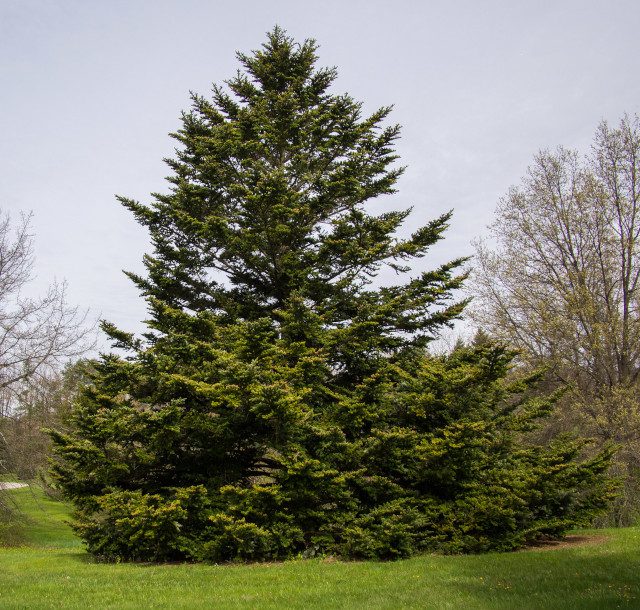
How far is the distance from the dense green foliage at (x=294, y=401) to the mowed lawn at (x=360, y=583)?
80 centimetres

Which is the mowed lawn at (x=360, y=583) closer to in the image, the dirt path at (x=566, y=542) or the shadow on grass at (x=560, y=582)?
the shadow on grass at (x=560, y=582)

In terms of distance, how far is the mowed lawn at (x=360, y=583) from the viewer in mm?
6789

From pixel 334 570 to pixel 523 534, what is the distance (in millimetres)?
4081

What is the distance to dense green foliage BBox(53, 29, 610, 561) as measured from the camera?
10344 mm

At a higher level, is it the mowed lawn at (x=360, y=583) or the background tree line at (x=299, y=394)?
the background tree line at (x=299, y=394)

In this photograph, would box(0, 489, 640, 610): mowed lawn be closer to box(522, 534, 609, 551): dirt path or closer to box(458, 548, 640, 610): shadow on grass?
box(458, 548, 640, 610): shadow on grass

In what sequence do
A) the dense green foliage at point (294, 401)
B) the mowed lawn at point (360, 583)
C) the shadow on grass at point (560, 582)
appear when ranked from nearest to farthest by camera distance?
the shadow on grass at point (560, 582) → the mowed lawn at point (360, 583) → the dense green foliage at point (294, 401)

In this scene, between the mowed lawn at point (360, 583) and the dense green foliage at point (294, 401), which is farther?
the dense green foliage at point (294, 401)

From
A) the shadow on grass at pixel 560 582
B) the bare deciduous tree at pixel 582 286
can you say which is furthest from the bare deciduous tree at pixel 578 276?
the shadow on grass at pixel 560 582

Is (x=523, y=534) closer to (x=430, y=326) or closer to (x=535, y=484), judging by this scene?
(x=535, y=484)

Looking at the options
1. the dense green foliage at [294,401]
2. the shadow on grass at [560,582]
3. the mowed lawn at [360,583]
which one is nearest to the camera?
the shadow on grass at [560,582]

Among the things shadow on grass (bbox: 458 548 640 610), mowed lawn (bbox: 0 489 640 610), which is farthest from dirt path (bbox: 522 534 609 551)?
shadow on grass (bbox: 458 548 640 610)

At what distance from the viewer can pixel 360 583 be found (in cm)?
804

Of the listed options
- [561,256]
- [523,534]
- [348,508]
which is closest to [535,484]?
[523,534]
